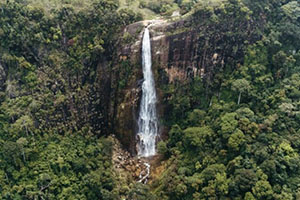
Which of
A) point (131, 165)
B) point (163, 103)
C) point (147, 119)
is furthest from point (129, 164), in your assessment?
point (163, 103)

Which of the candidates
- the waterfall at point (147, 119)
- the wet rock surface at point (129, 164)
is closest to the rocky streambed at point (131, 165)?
the wet rock surface at point (129, 164)

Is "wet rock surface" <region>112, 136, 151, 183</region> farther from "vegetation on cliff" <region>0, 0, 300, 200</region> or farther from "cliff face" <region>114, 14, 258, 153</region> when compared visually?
"vegetation on cliff" <region>0, 0, 300, 200</region>

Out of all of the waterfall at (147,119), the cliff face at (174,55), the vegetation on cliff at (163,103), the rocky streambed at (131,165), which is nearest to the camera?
the vegetation on cliff at (163,103)

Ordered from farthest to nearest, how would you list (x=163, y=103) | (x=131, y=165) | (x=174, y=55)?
(x=163, y=103), (x=174, y=55), (x=131, y=165)

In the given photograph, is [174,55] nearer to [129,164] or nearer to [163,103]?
[163,103]

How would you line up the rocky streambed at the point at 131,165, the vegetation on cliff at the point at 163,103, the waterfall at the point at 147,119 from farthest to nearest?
the waterfall at the point at 147,119 < the rocky streambed at the point at 131,165 < the vegetation on cliff at the point at 163,103

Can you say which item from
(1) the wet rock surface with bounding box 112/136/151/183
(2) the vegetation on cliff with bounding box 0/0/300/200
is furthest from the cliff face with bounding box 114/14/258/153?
(1) the wet rock surface with bounding box 112/136/151/183

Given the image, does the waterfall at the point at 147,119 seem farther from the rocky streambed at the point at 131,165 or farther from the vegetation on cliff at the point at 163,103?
the vegetation on cliff at the point at 163,103
